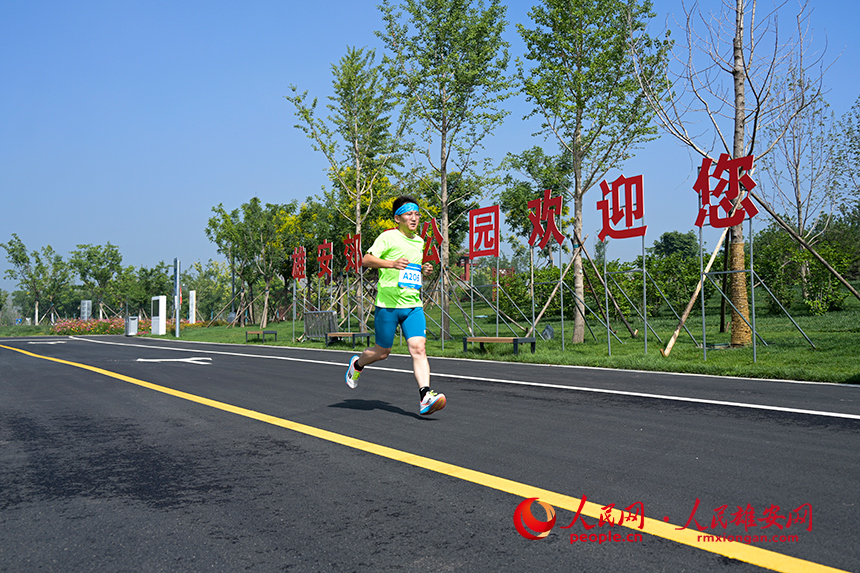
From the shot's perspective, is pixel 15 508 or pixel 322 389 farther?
pixel 322 389

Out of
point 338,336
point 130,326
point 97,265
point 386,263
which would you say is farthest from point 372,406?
point 97,265

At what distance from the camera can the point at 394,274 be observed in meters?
5.45

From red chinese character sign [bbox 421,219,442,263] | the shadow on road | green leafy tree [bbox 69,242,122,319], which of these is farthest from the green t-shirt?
green leafy tree [bbox 69,242,122,319]

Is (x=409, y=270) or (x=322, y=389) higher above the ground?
(x=409, y=270)

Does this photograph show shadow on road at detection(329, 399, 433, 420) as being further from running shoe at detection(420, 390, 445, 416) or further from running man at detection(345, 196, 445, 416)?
running man at detection(345, 196, 445, 416)

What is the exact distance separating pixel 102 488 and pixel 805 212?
1042 inches

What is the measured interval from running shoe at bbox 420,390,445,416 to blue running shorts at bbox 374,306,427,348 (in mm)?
615

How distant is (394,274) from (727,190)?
365 inches

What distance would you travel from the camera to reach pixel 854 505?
2.68 m

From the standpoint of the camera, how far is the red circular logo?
7.93 feet

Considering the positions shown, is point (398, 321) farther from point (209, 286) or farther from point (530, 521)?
point (209, 286)

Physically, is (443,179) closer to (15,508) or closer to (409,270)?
(409,270)

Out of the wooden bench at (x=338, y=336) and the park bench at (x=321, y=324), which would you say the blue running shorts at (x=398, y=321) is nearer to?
the wooden bench at (x=338, y=336)

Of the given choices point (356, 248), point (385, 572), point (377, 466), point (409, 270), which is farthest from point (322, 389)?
point (356, 248)
